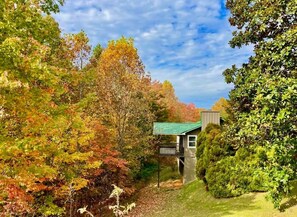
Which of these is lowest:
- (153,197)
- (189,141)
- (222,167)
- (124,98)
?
(153,197)

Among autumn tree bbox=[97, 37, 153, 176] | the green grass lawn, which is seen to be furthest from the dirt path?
autumn tree bbox=[97, 37, 153, 176]

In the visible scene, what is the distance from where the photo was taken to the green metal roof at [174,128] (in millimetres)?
31441

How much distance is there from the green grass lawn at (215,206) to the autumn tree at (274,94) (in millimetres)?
4343

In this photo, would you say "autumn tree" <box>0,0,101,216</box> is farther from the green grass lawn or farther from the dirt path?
the dirt path

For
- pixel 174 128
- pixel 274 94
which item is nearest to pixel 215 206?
pixel 274 94

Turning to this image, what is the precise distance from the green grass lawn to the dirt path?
0.38m

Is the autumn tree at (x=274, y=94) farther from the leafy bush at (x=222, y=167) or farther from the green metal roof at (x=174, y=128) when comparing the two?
the green metal roof at (x=174, y=128)

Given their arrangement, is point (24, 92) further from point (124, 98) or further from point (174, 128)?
point (174, 128)

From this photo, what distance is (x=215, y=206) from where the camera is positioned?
1889 cm

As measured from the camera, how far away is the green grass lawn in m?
14.9

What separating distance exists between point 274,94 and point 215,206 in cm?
1193

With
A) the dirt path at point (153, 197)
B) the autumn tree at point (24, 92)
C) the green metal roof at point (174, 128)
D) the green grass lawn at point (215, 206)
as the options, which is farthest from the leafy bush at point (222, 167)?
the autumn tree at point (24, 92)

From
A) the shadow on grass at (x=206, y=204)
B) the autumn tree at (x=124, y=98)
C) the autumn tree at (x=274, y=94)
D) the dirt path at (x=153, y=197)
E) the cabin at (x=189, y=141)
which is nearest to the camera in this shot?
the autumn tree at (x=274, y=94)

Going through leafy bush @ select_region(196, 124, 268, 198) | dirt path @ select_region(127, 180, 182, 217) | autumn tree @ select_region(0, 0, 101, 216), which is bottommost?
dirt path @ select_region(127, 180, 182, 217)
